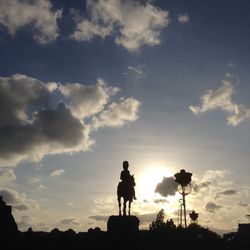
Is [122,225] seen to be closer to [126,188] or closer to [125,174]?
[126,188]

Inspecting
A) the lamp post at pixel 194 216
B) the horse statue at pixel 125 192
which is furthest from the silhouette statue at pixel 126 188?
the lamp post at pixel 194 216

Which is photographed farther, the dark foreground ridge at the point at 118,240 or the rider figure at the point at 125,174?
the rider figure at the point at 125,174

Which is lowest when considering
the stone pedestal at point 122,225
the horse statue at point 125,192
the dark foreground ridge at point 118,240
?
the dark foreground ridge at point 118,240

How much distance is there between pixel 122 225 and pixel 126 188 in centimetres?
241

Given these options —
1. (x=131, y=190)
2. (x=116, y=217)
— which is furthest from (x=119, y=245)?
(x=131, y=190)

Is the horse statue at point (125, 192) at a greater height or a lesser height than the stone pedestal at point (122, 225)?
greater

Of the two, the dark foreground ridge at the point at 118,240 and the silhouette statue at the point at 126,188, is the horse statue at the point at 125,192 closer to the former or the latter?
the silhouette statue at the point at 126,188

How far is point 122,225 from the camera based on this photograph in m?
26.3

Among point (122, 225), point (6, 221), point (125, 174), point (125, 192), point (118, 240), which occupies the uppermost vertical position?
point (125, 174)

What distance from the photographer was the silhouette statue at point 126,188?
26.8 meters

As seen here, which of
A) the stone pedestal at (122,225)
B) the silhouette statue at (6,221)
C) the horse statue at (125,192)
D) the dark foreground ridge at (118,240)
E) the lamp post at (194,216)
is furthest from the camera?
the lamp post at (194,216)

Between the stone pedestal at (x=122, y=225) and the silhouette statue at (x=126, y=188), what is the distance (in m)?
0.51

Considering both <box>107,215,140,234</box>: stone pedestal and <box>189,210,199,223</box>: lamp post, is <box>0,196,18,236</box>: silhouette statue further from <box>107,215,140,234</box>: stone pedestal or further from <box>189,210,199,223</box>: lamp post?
<box>189,210,199,223</box>: lamp post

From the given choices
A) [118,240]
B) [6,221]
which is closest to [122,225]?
[118,240]
